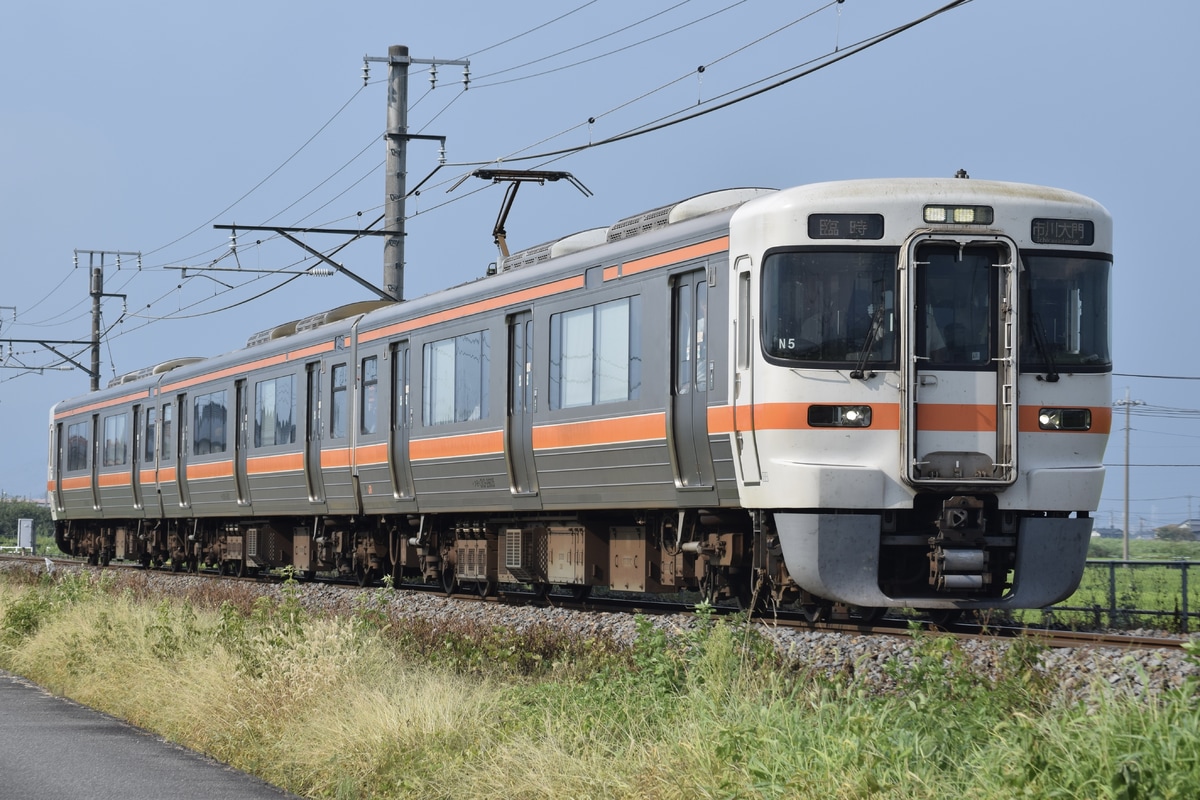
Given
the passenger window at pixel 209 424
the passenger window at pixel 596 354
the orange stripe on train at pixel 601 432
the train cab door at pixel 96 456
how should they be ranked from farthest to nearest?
1. the train cab door at pixel 96 456
2. the passenger window at pixel 209 424
3. the passenger window at pixel 596 354
4. the orange stripe on train at pixel 601 432

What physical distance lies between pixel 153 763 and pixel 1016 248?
6.85 metres

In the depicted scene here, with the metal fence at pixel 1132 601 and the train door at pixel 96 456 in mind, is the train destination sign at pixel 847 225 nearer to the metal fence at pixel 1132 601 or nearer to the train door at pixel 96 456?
the metal fence at pixel 1132 601

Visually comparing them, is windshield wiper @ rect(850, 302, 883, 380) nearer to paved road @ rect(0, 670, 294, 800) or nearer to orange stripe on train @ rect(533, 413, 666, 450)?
orange stripe on train @ rect(533, 413, 666, 450)

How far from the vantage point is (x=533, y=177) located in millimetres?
19812

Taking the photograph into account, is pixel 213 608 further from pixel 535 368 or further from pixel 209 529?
pixel 209 529

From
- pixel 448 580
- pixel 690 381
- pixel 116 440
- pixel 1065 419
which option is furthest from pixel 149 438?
pixel 1065 419

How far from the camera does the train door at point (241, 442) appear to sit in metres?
23.5

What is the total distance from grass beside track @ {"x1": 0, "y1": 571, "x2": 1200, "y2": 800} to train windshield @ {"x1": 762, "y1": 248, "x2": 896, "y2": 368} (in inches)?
103

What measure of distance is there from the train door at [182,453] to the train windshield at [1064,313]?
674 inches

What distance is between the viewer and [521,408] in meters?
15.7

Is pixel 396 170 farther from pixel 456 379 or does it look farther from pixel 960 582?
pixel 960 582

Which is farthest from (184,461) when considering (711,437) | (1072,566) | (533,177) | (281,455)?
(1072,566)

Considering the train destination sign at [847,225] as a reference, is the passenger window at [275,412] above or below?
below

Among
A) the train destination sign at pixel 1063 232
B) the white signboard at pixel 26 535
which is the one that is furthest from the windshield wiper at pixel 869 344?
the white signboard at pixel 26 535
